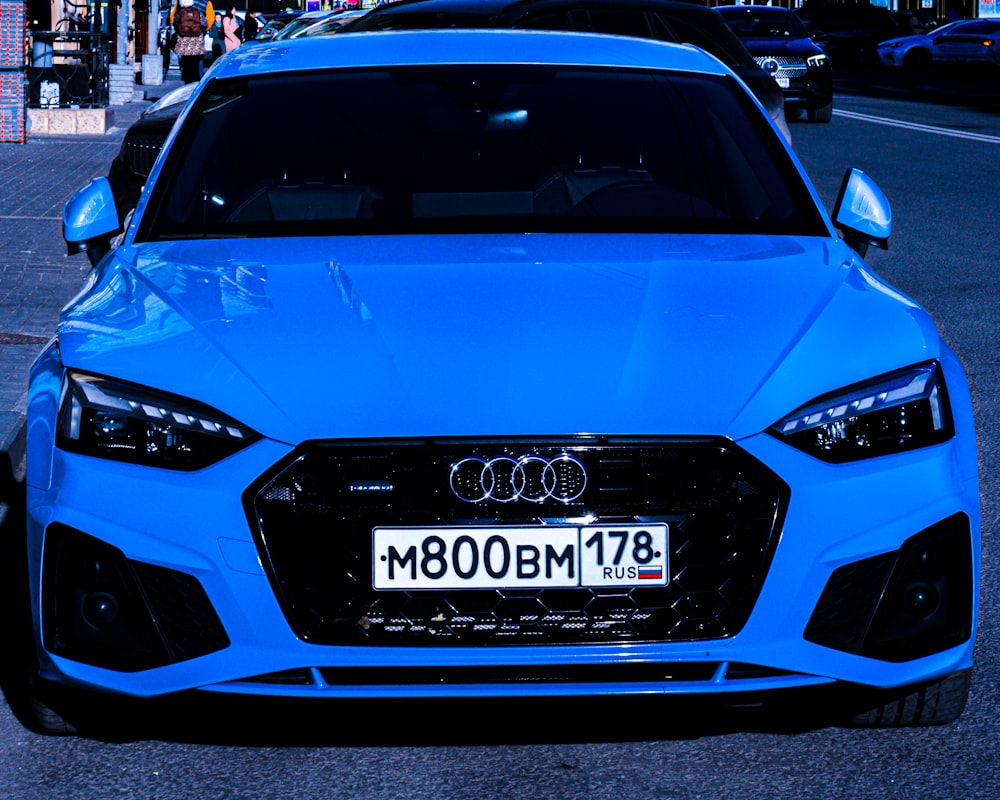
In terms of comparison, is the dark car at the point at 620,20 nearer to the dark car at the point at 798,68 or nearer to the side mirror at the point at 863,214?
the side mirror at the point at 863,214

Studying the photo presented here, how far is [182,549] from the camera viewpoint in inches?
128

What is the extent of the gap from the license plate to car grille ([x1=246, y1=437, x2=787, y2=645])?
0.06 feet

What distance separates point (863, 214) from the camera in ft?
15.2

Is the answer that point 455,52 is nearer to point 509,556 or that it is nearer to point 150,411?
point 150,411

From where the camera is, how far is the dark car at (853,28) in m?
49.6

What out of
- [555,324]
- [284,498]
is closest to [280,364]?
[284,498]

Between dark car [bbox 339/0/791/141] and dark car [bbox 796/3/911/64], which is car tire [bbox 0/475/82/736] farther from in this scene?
dark car [bbox 796/3/911/64]

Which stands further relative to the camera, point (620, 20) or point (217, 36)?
point (217, 36)

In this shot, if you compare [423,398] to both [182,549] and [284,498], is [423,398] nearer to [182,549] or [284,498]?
[284,498]

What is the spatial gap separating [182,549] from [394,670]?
17.2 inches

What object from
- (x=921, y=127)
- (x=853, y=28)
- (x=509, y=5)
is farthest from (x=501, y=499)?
(x=853, y=28)

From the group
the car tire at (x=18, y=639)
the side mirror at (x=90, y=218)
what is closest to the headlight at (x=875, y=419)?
the car tire at (x=18, y=639)

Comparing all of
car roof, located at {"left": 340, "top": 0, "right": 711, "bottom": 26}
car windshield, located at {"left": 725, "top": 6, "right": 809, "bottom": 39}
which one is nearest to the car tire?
car roof, located at {"left": 340, "top": 0, "right": 711, "bottom": 26}

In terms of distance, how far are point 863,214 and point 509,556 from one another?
1830mm
